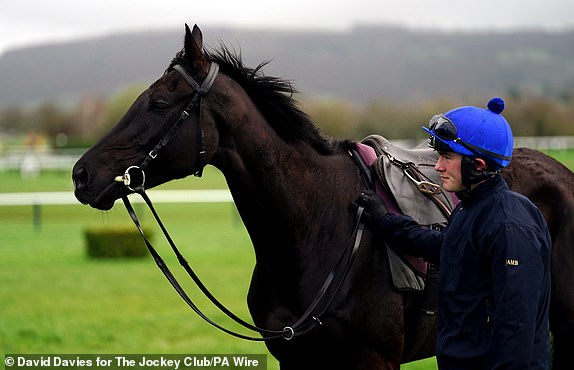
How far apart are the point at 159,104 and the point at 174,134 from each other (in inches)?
5.4

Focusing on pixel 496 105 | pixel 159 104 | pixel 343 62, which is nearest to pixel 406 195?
pixel 496 105

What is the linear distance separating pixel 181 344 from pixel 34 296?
3336 mm

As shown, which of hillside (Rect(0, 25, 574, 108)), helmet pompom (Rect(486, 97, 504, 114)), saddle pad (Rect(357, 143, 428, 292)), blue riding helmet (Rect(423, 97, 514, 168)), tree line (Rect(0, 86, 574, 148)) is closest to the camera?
blue riding helmet (Rect(423, 97, 514, 168))

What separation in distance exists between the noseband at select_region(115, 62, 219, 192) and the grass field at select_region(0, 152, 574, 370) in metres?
0.37

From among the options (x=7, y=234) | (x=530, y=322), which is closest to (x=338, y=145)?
(x=530, y=322)

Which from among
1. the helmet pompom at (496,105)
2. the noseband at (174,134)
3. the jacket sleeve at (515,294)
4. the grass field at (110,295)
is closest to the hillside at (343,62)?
the grass field at (110,295)

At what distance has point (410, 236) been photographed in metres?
2.98

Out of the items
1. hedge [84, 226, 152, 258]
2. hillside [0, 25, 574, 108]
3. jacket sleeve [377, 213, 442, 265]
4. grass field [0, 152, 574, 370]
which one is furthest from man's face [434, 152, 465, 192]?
hillside [0, 25, 574, 108]

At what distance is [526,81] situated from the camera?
131250 mm

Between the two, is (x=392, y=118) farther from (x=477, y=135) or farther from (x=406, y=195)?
(x=477, y=135)

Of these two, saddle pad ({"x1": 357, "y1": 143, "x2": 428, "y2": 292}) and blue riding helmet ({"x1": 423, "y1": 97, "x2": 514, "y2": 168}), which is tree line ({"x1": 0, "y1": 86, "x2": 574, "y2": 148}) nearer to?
saddle pad ({"x1": 357, "y1": 143, "x2": 428, "y2": 292})

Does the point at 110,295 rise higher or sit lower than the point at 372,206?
lower

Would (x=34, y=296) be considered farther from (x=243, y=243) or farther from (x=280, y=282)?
(x=280, y=282)

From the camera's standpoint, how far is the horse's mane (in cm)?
321
